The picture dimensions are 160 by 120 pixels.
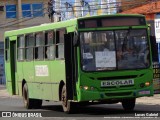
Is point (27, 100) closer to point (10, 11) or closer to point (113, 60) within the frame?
point (113, 60)

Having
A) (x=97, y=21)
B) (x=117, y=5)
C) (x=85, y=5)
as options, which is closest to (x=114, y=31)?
(x=97, y=21)

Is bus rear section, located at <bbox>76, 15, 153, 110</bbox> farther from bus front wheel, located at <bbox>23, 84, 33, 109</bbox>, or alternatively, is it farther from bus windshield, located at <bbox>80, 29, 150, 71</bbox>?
bus front wheel, located at <bbox>23, 84, 33, 109</bbox>

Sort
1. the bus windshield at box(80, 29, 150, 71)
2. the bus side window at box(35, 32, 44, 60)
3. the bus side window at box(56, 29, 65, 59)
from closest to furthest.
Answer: the bus windshield at box(80, 29, 150, 71) → the bus side window at box(56, 29, 65, 59) → the bus side window at box(35, 32, 44, 60)

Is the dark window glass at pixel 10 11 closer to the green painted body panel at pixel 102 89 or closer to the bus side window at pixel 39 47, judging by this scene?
the bus side window at pixel 39 47

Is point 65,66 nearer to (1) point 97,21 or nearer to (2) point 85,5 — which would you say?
(1) point 97,21

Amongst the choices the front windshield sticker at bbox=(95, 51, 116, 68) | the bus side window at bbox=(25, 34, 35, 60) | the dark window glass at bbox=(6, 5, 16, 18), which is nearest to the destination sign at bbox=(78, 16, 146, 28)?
the front windshield sticker at bbox=(95, 51, 116, 68)

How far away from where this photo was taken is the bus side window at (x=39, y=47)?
2048 cm

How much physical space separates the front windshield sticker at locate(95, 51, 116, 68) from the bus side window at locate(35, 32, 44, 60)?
142 inches

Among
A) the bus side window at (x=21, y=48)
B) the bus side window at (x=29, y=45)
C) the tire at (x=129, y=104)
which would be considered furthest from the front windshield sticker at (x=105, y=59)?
the bus side window at (x=21, y=48)

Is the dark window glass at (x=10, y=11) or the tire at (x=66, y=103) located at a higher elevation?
the dark window glass at (x=10, y=11)

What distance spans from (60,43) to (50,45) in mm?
958

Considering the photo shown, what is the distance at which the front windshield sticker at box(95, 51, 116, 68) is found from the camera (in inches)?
680

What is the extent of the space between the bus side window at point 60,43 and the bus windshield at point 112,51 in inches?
53.0

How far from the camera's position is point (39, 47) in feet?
67.8
